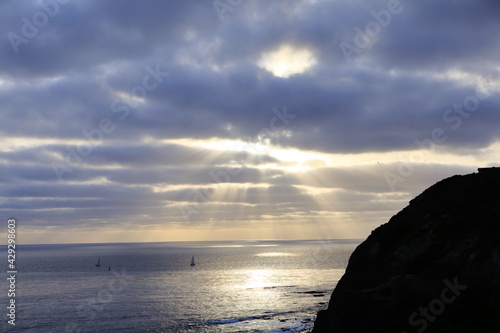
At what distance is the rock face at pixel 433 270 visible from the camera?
2800cm

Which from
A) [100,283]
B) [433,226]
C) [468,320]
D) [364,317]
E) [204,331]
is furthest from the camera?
[100,283]

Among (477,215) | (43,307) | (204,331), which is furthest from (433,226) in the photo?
(43,307)

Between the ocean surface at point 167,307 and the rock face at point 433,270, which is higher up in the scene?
the rock face at point 433,270

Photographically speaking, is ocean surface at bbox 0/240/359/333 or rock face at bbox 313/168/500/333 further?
ocean surface at bbox 0/240/359/333

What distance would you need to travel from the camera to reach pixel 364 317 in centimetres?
3148

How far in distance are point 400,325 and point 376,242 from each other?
35.7 feet

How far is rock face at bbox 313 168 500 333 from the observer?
91.9ft

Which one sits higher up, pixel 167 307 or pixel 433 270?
pixel 433 270

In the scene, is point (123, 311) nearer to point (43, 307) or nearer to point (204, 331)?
point (43, 307)

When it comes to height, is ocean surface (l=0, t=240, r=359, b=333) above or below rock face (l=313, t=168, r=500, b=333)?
below

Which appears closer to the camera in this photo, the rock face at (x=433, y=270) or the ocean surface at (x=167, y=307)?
the rock face at (x=433, y=270)

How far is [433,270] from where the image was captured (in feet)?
100

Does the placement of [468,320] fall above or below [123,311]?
above

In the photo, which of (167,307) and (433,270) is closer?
(433,270)
